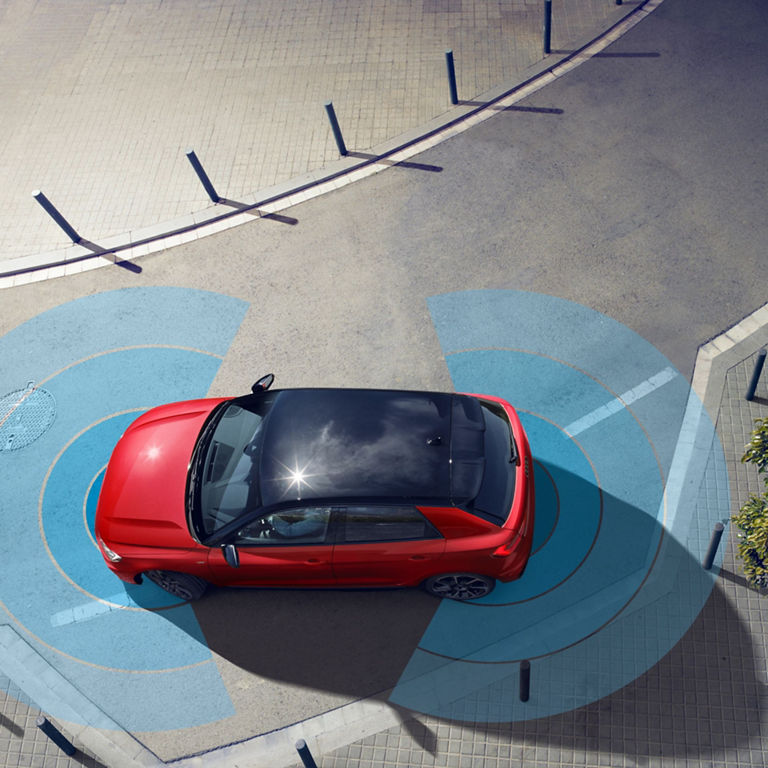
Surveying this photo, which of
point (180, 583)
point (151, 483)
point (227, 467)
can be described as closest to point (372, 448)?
point (227, 467)

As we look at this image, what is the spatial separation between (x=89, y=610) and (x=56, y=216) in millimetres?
6237

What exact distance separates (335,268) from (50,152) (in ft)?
20.9

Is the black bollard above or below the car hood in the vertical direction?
above

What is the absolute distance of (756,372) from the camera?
8586 millimetres

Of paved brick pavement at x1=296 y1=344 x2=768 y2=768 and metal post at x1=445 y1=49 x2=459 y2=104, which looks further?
metal post at x1=445 y1=49 x2=459 y2=104

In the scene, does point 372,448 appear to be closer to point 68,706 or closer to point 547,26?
point 68,706

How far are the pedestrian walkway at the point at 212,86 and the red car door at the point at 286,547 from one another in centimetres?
663

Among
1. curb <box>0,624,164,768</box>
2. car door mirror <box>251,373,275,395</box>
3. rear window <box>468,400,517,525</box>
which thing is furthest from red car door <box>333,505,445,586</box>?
curb <box>0,624,164,768</box>

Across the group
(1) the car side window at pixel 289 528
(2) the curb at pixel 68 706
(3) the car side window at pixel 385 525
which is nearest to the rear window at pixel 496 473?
(3) the car side window at pixel 385 525

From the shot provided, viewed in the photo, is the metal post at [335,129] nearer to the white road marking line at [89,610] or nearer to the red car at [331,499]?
the red car at [331,499]

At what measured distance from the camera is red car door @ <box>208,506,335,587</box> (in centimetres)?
698

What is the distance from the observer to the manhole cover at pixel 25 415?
946 centimetres

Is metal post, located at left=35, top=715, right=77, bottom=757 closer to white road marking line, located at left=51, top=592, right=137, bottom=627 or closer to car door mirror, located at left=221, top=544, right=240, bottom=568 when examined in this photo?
white road marking line, located at left=51, top=592, right=137, bottom=627

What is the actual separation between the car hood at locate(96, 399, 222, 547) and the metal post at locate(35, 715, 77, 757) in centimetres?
176
